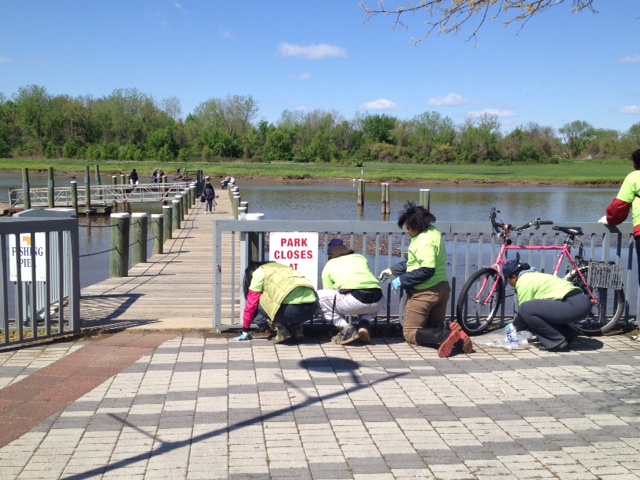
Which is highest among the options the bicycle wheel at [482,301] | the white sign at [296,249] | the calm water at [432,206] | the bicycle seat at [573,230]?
the bicycle seat at [573,230]

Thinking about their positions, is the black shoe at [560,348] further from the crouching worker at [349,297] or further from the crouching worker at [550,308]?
the crouching worker at [349,297]

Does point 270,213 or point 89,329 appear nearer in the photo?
point 89,329

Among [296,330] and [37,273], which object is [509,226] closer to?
[296,330]

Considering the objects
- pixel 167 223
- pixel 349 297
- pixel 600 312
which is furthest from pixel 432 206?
pixel 349 297

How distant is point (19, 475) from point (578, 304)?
4942 millimetres

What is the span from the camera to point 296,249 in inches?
298

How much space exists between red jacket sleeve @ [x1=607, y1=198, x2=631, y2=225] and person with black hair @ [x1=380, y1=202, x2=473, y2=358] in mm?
1859

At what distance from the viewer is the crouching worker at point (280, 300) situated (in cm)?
698

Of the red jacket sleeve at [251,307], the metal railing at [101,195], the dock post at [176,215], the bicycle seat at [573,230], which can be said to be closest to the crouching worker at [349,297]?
the red jacket sleeve at [251,307]

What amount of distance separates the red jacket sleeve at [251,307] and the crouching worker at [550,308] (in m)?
2.53

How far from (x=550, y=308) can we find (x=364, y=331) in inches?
69.2

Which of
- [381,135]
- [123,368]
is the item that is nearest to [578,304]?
[123,368]

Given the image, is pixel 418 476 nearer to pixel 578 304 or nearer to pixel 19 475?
pixel 19 475

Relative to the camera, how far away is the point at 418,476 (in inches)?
170
